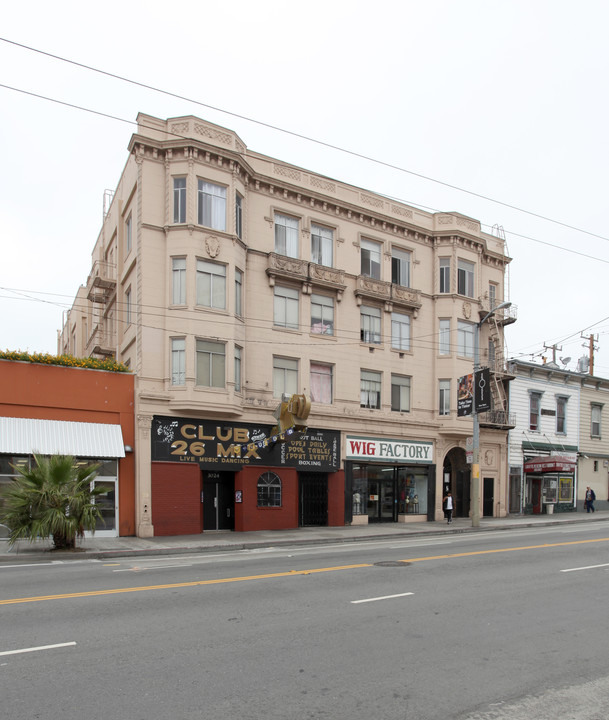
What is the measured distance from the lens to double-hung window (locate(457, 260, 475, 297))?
3278 centimetres

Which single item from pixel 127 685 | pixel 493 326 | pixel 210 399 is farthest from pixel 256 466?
pixel 127 685

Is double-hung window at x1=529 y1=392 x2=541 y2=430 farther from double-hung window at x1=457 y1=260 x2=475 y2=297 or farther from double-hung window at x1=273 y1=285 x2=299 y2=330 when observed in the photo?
Answer: double-hung window at x1=273 y1=285 x2=299 y2=330

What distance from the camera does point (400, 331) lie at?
30922 mm

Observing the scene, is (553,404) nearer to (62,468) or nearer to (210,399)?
(210,399)

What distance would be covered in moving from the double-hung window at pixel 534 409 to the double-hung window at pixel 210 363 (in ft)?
65.6

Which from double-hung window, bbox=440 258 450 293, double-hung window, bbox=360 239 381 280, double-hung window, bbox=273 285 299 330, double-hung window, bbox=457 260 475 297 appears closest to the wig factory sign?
double-hung window, bbox=273 285 299 330

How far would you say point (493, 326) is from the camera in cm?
3472

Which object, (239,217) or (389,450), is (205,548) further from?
(239,217)

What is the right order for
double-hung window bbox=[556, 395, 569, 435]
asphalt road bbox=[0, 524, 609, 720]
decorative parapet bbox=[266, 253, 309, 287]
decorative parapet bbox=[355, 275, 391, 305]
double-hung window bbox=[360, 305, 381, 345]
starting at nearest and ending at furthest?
asphalt road bbox=[0, 524, 609, 720] < decorative parapet bbox=[266, 253, 309, 287] < decorative parapet bbox=[355, 275, 391, 305] < double-hung window bbox=[360, 305, 381, 345] < double-hung window bbox=[556, 395, 569, 435]

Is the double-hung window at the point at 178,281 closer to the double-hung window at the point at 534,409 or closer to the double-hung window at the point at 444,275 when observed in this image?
the double-hung window at the point at 444,275

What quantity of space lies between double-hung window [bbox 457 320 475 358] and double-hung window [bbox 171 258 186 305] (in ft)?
48.5

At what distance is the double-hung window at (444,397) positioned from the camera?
31.6 m

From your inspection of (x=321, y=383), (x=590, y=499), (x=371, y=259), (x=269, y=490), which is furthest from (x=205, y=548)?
(x=590, y=499)

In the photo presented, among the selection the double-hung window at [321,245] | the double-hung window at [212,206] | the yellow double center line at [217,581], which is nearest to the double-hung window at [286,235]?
the double-hung window at [321,245]
